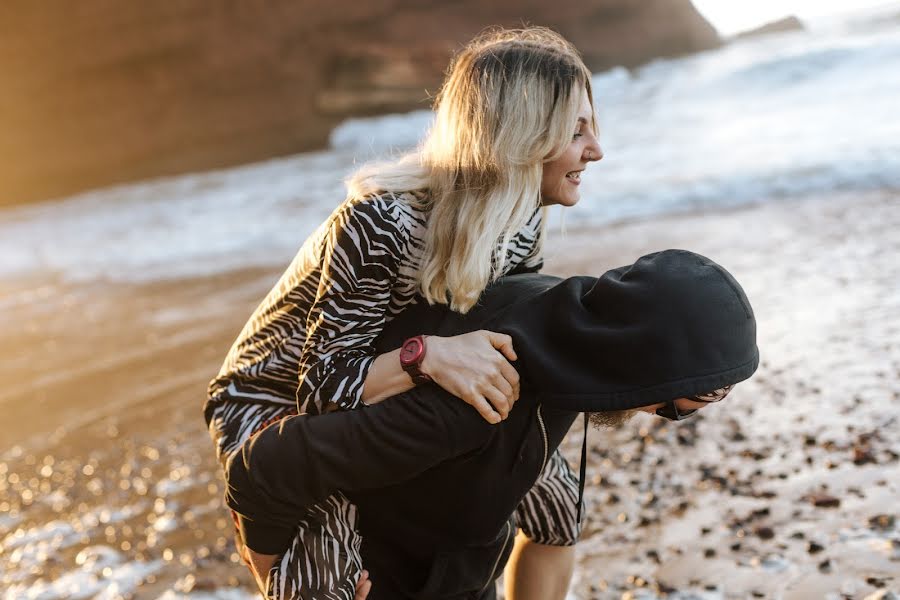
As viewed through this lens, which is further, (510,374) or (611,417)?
(611,417)

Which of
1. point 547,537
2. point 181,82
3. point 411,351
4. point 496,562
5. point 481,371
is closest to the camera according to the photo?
point 481,371

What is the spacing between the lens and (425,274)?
1817 mm

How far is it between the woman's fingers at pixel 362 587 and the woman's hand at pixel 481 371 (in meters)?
0.48

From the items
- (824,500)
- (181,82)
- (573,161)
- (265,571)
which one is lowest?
(181,82)

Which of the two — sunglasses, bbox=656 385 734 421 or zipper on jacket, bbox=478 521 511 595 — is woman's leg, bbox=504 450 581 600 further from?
sunglasses, bbox=656 385 734 421

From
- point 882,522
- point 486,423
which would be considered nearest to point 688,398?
point 486,423

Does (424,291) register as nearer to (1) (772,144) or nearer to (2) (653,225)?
(2) (653,225)

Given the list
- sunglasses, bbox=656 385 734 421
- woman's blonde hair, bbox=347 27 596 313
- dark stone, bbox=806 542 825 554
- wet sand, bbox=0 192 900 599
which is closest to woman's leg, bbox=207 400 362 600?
woman's blonde hair, bbox=347 27 596 313

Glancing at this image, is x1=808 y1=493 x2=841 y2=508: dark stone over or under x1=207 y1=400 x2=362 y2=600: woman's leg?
under

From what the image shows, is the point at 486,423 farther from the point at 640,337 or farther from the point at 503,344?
the point at 640,337

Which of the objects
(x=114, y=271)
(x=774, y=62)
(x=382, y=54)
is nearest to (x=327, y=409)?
(x=114, y=271)

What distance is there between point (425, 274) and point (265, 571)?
0.74 m

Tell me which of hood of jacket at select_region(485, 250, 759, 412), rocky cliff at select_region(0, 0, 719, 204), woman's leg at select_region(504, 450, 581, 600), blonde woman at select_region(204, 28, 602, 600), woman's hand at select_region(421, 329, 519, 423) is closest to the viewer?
hood of jacket at select_region(485, 250, 759, 412)

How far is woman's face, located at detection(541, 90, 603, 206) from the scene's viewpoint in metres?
1.96
